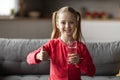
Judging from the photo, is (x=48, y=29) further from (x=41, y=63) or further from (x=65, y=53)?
(x=65, y=53)

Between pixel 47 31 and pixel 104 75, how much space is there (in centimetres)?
211

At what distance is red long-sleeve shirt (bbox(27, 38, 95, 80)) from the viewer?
1.81 meters

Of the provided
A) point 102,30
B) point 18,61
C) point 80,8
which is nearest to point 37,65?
point 18,61

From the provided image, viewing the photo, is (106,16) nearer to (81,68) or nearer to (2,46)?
(2,46)

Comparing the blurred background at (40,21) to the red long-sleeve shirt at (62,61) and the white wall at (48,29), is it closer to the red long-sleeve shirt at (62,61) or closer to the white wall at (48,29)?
the white wall at (48,29)

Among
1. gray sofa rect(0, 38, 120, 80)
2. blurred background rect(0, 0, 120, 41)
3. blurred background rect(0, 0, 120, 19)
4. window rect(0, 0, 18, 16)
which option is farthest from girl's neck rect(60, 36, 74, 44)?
blurred background rect(0, 0, 120, 19)

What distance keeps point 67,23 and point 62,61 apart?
0.26 metres

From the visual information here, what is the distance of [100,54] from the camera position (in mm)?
2545

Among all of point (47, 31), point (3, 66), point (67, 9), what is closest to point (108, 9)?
point (47, 31)

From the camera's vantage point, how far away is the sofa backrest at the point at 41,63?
2531 mm

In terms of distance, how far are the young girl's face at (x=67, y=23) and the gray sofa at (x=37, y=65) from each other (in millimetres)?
807

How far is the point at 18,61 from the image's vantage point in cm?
258

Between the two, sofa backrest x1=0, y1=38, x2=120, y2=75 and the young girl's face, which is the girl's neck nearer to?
the young girl's face

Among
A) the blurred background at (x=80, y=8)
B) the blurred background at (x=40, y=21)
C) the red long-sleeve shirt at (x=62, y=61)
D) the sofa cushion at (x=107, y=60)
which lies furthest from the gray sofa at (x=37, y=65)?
the blurred background at (x=80, y=8)
